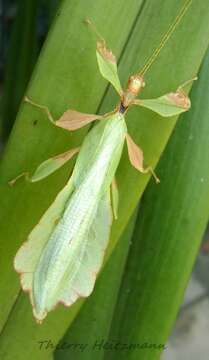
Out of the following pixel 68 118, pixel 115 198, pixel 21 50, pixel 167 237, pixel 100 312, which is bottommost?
pixel 21 50

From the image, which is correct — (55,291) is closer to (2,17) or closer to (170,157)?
(170,157)

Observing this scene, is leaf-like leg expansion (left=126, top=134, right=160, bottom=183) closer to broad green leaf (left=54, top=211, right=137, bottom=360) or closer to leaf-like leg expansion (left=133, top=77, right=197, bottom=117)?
leaf-like leg expansion (left=133, top=77, right=197, bottom=117)

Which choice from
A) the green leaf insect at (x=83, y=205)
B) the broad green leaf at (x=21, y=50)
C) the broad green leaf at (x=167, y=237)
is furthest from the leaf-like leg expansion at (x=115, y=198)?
the broad green leaf at (x=21, y=50)

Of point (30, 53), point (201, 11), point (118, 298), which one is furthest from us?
point (30, 53)

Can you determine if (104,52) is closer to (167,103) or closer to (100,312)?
(167,103)

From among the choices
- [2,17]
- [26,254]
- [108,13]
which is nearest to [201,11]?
[108,13]

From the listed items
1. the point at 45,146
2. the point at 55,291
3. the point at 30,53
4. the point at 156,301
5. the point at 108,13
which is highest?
the point at 108,13

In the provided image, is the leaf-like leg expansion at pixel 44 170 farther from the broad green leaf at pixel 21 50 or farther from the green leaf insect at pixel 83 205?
the broad green leaf at pixel 21 50

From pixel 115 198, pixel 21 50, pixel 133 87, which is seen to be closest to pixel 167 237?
pixel 115 198
